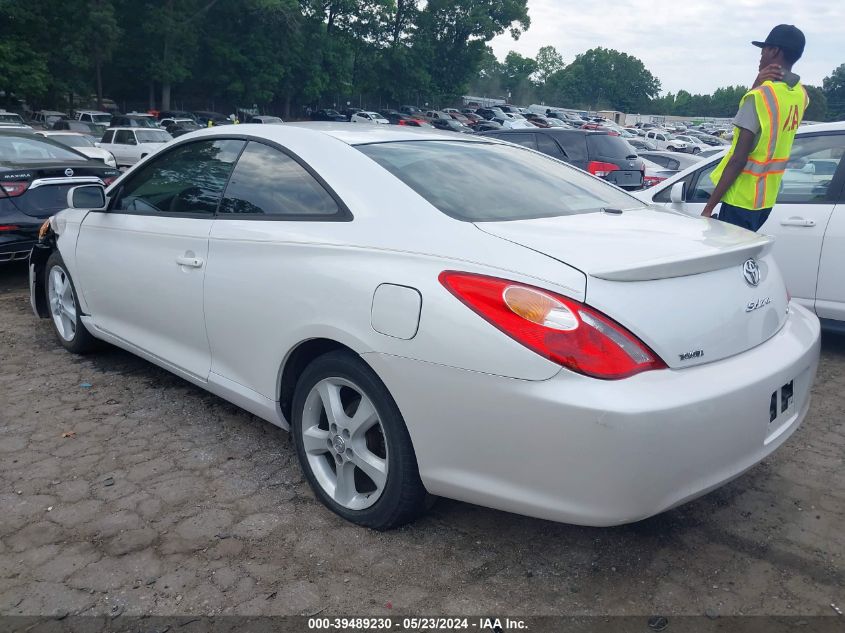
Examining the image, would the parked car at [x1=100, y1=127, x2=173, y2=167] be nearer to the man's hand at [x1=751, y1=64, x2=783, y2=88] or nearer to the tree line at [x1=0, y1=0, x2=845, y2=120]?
the tree line at [x1=0, y1=0, x2=845, y2=120]

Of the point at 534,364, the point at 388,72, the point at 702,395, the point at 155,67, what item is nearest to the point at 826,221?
the point at 702,395

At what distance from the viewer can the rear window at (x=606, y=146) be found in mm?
11250

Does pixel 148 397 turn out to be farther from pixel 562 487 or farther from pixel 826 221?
pixel 826 221

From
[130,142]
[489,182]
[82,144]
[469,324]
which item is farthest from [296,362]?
[130,142]

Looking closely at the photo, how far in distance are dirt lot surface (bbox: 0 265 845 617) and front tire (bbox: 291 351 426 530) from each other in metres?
0.12

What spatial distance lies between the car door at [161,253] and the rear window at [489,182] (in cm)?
90

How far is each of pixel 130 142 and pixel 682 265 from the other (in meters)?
20.7

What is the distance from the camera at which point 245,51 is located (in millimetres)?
44750

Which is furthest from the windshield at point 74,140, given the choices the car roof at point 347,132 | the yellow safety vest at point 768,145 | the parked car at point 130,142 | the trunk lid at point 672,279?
the trunk lid at point 672,279

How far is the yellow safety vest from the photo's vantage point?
157 inches

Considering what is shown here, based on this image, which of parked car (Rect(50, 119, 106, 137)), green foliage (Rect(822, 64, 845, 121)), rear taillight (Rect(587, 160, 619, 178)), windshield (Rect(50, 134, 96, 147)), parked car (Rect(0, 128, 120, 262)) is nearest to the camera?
parked car (Rect(0, 128, 120, 262))

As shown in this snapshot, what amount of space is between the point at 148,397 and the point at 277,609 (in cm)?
208

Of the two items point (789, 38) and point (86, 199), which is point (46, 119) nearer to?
point (86, 199)

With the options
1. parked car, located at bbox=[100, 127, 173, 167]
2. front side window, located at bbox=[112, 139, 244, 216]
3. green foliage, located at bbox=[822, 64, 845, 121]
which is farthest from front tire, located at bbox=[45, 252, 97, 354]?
green foliage, located at bbox=[822, 64, 845, 121]
